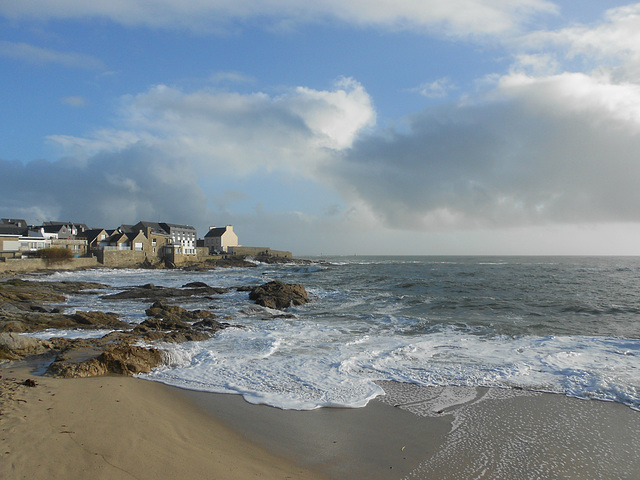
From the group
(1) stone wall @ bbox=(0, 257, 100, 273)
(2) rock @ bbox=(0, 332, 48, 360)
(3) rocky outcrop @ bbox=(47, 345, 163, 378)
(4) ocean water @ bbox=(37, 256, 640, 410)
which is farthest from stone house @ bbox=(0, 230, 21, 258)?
(3) rocky outcrop @ bbox=(47, 345, 163, 378)

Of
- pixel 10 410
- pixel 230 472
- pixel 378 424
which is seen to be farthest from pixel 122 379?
pixel 378 424

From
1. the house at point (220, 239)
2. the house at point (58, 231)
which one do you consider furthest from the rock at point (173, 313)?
the house at point (220, 239)

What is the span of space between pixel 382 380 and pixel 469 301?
15.9 metres

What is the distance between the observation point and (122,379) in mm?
7422

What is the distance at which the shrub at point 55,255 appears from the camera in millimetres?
42556

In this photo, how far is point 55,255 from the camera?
43688 mm

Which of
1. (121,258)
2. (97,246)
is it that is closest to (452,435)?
(121,258)

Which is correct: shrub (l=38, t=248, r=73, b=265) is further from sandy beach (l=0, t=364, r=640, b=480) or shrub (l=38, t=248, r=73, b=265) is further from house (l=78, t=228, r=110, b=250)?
sandy beach (l=0, t=364, r=640, b=480)

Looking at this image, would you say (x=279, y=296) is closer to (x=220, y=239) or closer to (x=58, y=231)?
(x=58, y=231)

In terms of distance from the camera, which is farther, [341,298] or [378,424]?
[341,298]

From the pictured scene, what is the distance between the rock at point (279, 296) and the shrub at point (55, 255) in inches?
1264

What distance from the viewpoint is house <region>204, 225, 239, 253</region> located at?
305 ft

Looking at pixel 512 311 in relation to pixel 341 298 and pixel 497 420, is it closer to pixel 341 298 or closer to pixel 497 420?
pixel 341 298

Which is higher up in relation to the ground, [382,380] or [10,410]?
[10,410]
